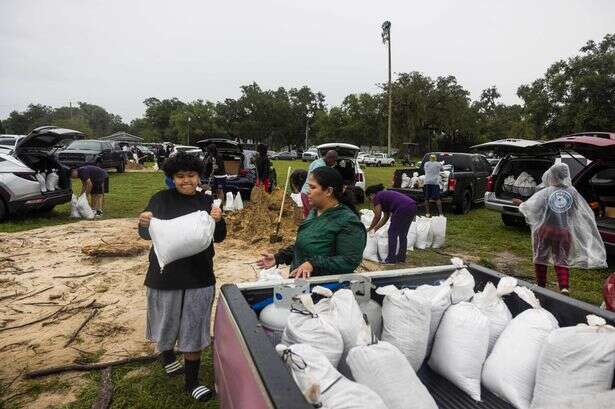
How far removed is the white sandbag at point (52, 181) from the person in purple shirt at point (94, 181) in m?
0.33

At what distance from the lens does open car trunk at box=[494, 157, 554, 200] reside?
809 centimetres

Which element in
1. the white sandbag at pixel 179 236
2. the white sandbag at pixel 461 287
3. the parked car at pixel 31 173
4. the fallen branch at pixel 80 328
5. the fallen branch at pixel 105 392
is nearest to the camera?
the white sandbag at pixel 461 287

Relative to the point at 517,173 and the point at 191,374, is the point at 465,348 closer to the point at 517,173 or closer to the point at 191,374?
the point at 191,374

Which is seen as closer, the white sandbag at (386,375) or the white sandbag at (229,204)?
the white sandbag at (386,375)

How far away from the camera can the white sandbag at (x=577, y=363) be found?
4.98ft

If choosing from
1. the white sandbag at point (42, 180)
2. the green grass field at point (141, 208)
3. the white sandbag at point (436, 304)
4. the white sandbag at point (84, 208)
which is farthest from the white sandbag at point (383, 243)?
the white sandbag at point (42, 180)

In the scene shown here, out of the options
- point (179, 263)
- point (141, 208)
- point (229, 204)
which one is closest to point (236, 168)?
point (229, 204)

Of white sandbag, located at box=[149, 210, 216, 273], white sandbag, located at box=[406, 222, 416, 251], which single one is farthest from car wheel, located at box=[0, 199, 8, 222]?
white sandbag, located at box=[406, 222, 416, 251]

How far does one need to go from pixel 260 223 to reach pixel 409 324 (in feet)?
19.4

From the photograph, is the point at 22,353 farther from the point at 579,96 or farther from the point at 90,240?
the point at 579,96

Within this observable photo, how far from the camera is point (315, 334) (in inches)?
63.2

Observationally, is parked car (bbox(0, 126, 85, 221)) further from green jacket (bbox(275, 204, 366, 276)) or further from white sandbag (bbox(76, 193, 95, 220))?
green jacket (bbox(275, 204, 366, 276))

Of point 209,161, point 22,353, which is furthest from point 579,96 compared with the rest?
point 22,353

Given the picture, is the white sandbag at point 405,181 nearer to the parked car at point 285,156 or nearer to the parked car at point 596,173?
the parked car at point 596,173
